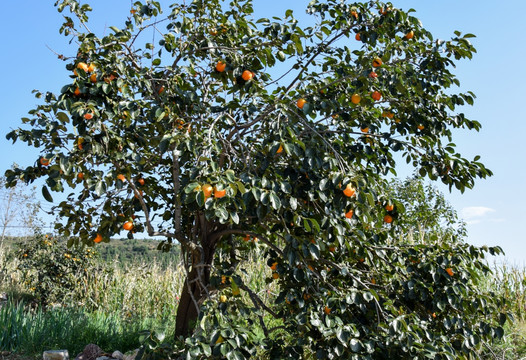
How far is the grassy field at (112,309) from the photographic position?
16.0 ft

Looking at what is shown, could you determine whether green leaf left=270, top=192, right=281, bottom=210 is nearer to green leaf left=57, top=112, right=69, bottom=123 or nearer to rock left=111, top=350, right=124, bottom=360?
green leaf left=57, top=112, right=69, bottom=123

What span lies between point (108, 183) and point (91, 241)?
3.68 ft

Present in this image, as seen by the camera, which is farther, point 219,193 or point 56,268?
point 56,268

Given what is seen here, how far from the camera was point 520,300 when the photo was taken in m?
6.79

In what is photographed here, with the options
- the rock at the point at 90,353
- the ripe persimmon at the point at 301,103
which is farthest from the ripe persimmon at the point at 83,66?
the rock at the point at 90,353

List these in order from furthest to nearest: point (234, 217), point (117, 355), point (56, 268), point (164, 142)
Answer: point (56, 268)
point (117, 355)
point (164, 142)
point (234, 217)

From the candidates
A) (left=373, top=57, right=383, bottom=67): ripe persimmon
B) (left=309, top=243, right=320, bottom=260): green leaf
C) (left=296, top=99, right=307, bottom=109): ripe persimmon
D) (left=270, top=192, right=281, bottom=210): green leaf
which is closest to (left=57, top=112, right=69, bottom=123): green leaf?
(left=270, top=192, right=281, bottom=210): green leaf

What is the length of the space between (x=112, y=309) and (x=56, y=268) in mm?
1416

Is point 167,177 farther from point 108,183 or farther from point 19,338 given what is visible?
point 19,338

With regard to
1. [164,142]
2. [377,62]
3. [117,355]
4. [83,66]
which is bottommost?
[117,355]

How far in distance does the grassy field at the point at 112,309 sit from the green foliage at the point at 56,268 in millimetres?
77

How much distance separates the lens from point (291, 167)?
2986 mm

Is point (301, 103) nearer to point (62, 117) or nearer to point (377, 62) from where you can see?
point (377, 62)

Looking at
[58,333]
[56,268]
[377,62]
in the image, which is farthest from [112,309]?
[377,62]
